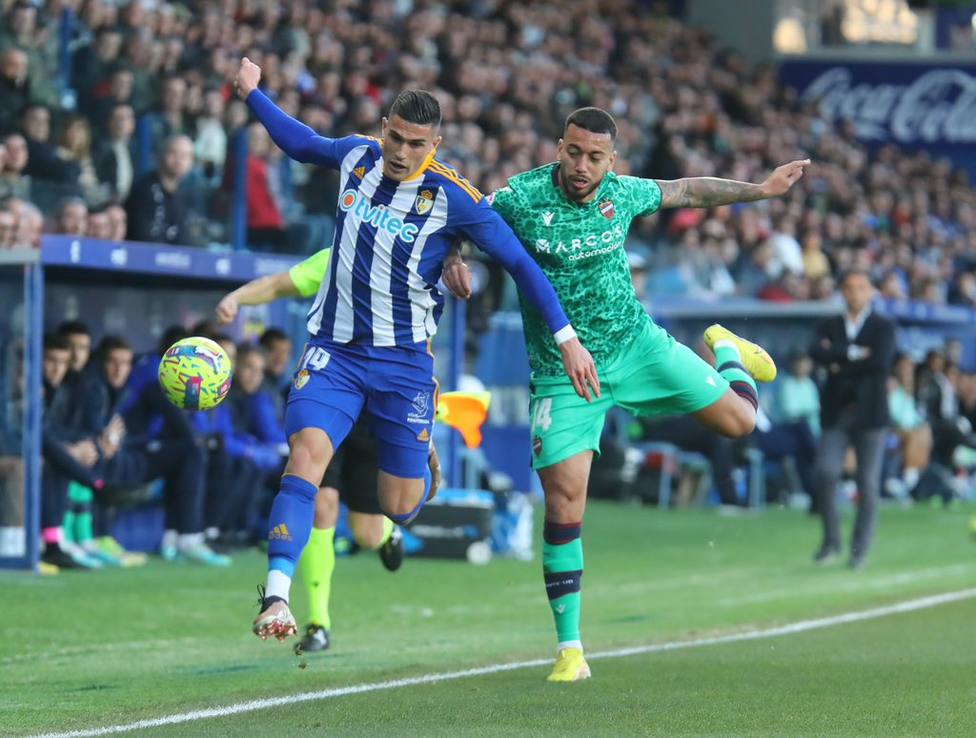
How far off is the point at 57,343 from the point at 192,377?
562 cm

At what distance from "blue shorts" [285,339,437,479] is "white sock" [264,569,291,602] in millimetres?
690

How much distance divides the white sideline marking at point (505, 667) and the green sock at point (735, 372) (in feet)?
4.49

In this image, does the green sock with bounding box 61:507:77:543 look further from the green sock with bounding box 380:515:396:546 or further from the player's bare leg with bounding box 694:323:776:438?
the player's bare leg with bounding box 694:323:776:438

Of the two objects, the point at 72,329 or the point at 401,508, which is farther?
the point at 72,329

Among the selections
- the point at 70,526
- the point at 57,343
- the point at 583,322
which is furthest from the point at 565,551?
the point at 70,526

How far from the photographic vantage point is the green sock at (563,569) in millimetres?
8328

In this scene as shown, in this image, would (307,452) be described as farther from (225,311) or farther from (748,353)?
(748,353)

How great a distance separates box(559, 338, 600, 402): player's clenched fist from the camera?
305 inches

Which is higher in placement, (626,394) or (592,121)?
(592,121)

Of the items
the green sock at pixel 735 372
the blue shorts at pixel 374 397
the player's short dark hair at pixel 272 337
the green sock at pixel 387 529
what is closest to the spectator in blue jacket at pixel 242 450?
the player's short dark hair at pixel 272 337

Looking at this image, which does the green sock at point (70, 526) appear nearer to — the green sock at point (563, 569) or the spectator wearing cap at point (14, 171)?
the spectator wearing cap at point (14, 171)

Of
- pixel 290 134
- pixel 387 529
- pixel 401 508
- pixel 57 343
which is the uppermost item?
pixel 290 134

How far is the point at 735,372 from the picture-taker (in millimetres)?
9328

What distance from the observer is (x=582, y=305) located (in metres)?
8.42
